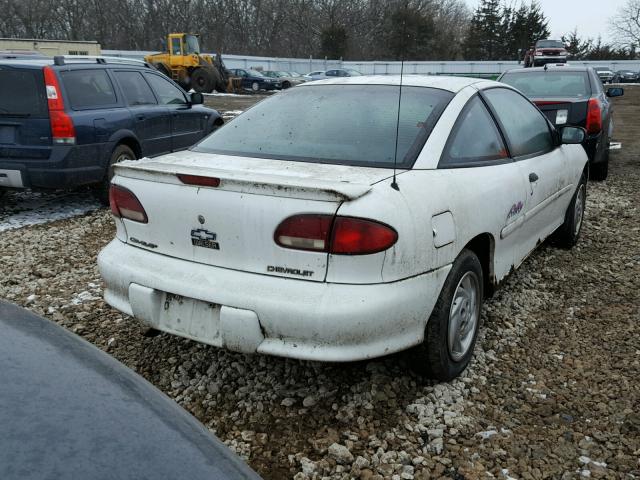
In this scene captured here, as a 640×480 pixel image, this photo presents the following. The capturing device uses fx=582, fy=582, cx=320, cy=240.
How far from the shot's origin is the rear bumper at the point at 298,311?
2.27m

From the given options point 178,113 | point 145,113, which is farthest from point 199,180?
point 178,113

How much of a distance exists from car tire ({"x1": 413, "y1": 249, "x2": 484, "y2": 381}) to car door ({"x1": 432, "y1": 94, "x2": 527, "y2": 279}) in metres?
0.19

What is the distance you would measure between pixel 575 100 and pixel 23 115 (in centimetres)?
628

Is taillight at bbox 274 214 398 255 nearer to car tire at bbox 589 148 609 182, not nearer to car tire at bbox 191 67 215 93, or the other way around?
car tire at bbox 589 148 609 182

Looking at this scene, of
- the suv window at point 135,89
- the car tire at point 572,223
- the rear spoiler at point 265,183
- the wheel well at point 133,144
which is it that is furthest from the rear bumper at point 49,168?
the car tire at point 572,223

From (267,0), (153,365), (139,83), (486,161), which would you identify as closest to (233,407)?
(153,365)

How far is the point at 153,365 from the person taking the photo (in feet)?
10.2

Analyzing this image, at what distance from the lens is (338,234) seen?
2252mm

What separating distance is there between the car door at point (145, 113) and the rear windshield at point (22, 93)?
1.11m

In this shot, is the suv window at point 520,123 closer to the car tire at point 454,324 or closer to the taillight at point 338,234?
the car tire at point 454,324

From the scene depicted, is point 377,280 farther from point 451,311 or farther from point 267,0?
point 267,0

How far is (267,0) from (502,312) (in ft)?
227

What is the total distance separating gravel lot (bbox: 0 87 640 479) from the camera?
7.75 ft

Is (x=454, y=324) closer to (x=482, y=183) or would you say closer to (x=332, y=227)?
(x=482, y=183)
